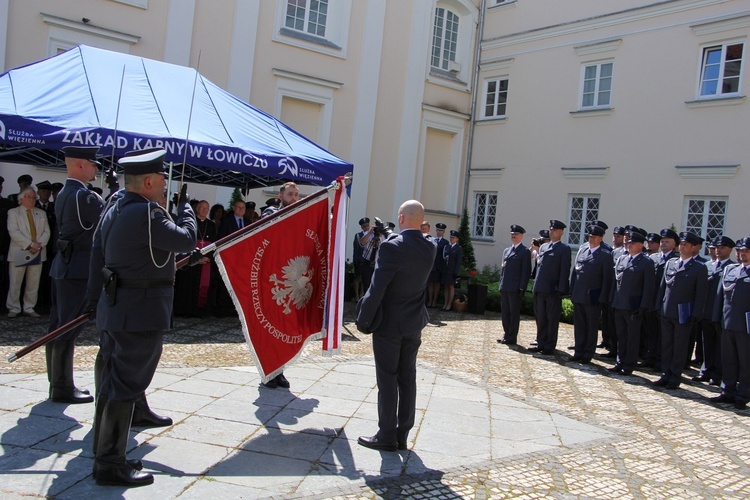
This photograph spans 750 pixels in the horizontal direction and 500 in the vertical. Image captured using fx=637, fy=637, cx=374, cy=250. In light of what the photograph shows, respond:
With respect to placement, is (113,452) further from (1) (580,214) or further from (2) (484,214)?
(2) (484,214)

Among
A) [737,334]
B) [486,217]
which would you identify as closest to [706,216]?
[486,217]

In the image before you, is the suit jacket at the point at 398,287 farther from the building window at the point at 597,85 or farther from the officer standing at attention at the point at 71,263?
the building window at the point at 597,85

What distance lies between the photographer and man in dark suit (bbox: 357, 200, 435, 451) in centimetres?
482

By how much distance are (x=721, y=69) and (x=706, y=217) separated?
3.52m

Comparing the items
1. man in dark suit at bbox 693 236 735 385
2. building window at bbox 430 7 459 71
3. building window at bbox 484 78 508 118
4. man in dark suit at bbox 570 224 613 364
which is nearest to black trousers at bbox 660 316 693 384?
man in dark suit at bbox 693 236 735 385

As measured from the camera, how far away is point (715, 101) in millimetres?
14945

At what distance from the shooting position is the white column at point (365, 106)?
18078 millimetres

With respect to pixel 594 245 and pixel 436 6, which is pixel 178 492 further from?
pixel 436 6

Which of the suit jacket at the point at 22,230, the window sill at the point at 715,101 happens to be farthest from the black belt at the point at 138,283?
the window sill at the point at 715,101

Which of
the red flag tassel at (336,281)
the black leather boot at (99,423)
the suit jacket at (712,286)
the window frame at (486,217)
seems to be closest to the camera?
the black leather boot at (99,423)

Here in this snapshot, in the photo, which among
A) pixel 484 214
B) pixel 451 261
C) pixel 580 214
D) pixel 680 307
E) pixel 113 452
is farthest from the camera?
pixel 484 214

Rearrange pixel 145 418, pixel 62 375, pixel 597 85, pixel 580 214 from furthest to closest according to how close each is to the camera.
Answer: pixel 580 214 < pixel 597 85 < pixel 62 375 < pixel 145 418

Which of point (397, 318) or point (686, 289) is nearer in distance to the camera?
point (397, 318)

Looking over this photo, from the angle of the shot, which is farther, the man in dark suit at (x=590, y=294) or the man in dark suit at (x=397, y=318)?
the man in dark suit at (x=590, y=294)
